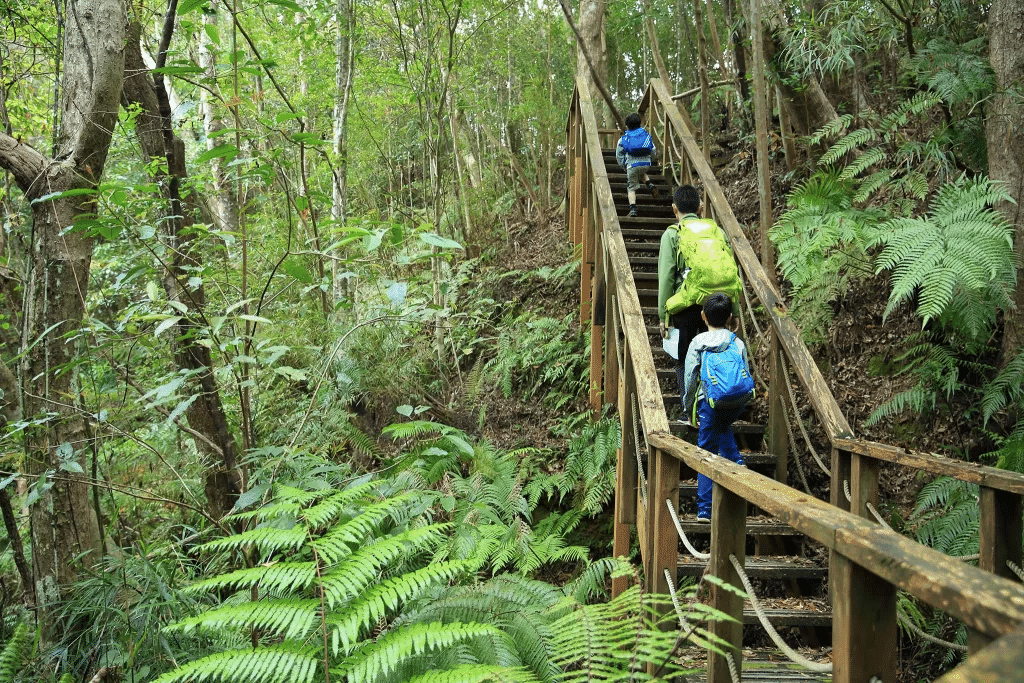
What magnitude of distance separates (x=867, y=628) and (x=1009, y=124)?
431 centimetres

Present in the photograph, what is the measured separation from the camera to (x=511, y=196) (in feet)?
40.3

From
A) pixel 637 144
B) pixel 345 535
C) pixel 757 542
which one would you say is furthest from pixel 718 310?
pixel 637 144

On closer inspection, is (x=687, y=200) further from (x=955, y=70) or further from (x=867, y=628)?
(x=867, y=628)

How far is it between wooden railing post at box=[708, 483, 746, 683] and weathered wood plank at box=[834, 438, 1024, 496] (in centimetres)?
97

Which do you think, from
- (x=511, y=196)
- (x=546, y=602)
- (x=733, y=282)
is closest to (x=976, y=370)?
(x=733, y=282)

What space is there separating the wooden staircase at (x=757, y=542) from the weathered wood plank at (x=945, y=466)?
0.72 m

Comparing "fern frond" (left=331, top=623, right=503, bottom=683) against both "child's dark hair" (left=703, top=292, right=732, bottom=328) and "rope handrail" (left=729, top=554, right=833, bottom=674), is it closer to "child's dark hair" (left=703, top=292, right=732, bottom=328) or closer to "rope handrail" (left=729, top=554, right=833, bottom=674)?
"rope handrail" (left=729, top=554, right=833, bottom=674)

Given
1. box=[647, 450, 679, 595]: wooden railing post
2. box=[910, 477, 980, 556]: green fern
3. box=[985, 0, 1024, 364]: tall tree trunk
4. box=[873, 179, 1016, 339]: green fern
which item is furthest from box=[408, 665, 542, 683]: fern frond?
box=[985, 0, 1024, 364]: tall tree trunk

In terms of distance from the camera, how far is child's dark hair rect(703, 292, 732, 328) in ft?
12.6

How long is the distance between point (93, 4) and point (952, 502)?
524 centimetres

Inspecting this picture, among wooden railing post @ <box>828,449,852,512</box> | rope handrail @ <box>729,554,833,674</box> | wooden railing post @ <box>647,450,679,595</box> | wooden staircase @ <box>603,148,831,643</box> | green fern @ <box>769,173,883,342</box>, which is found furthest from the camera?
green fern @ <box>769,173,883,342</box>

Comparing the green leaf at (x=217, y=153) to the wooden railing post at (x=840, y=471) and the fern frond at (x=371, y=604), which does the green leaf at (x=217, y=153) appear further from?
the wooden railing post at (x=840, y=471)

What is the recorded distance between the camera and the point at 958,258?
3.46 meters

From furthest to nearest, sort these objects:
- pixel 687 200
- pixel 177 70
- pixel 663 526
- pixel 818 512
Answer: pixel 687 200 → pixel 663 526 → pixel 177 70 → pixel 818 512
